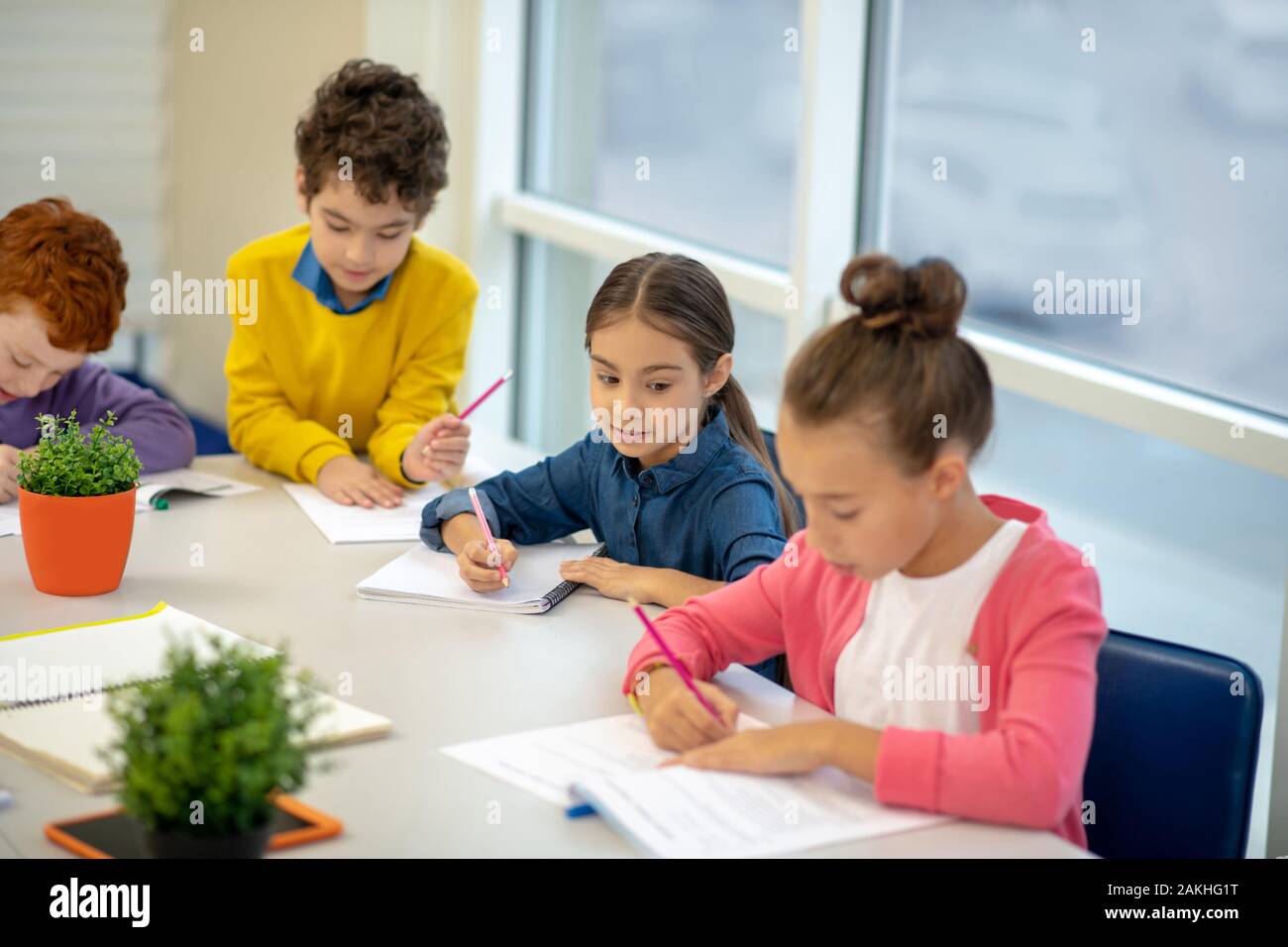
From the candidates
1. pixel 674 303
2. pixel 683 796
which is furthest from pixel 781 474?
pixel 683 796

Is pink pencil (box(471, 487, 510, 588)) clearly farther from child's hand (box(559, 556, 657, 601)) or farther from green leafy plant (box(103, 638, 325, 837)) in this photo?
green leafy plant (box(103, 638, 325, 837))

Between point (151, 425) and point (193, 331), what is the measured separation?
6.47 ft

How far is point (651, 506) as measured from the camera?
1.90m

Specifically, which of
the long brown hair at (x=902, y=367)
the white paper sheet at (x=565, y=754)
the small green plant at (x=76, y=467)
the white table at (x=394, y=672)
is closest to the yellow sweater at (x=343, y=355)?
the white table at (x=394, y=672)

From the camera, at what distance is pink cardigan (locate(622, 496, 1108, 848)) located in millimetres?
1192

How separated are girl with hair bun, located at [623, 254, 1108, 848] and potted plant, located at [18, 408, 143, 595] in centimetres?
69

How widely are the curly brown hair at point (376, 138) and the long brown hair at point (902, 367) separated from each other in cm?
117

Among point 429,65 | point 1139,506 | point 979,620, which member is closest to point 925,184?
point 1139,506

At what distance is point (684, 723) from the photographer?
132cm

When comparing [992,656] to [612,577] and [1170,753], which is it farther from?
[612,577]

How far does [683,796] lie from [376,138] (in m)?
1.45

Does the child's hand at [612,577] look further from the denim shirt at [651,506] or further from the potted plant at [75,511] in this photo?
the potted plant at [75,511]

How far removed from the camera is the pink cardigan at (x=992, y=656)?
3.91 feet

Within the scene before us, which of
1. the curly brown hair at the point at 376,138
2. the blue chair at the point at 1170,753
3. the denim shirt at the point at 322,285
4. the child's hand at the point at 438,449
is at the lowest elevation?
the blue chair at the point at 1170,753
